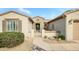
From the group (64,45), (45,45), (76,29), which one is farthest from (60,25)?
(45,45)

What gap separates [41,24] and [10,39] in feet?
3.84

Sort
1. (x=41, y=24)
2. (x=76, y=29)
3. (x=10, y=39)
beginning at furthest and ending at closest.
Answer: (x=41, y=24), (x=76, y=29), (x=10, y=39)

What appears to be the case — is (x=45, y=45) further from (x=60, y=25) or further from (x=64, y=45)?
(x=60, y=25)

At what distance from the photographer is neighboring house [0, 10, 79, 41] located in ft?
21.0

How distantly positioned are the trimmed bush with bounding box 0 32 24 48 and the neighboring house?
0.47 feet

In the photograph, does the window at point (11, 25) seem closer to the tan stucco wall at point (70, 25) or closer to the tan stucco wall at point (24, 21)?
the tan stucco wall at point (24, 21)

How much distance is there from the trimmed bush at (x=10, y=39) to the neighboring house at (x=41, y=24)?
142 millimetres

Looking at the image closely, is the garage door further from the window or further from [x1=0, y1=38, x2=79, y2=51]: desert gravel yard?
the window

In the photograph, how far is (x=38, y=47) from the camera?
6.45m

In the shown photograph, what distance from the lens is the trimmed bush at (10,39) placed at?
6.30m

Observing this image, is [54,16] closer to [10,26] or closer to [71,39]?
[71,39]

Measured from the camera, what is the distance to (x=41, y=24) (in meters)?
6.57
